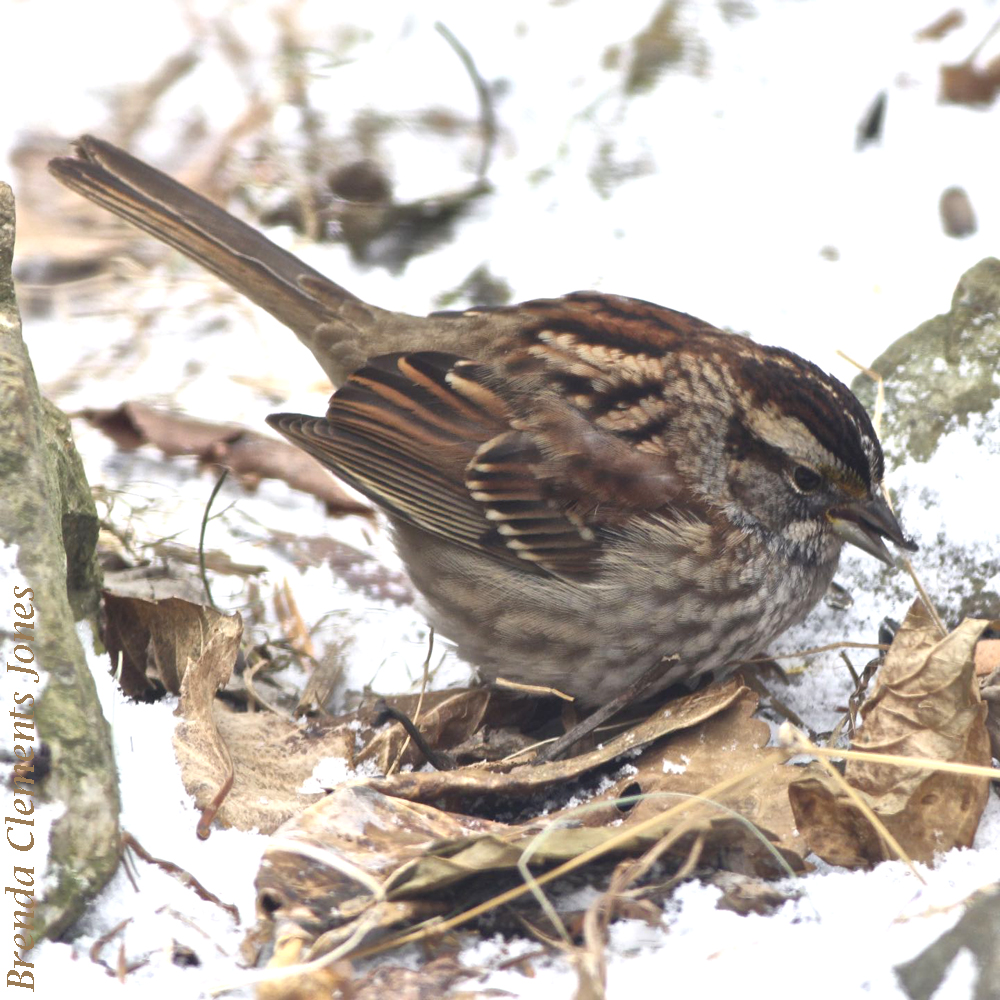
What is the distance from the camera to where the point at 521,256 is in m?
5.40

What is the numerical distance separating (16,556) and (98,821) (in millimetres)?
519

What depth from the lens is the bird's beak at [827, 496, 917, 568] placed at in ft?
11.1

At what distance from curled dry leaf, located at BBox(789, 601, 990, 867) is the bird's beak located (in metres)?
0.69

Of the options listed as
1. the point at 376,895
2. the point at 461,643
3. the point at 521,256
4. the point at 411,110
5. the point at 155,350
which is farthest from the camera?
the point at 411,110

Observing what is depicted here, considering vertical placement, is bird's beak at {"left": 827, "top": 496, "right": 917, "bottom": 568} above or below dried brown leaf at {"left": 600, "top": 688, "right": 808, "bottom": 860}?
above

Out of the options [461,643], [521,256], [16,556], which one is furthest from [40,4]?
[16,556]

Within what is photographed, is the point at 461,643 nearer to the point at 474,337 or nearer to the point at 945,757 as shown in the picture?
the point at 474,337

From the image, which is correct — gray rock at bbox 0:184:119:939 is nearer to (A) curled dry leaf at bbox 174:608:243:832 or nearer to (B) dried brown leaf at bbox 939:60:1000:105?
(A) curled dry leaf at bbox 174:608:243:832

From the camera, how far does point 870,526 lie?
11.2 ft

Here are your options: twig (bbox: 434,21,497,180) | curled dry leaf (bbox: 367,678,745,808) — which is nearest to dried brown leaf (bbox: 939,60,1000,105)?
twig (bbox: 434,21,497,180)

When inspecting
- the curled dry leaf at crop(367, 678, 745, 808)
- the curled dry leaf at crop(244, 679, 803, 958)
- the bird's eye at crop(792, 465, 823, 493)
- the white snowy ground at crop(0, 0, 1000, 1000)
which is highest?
the white snowy ground at crop(0, 0, 1000, 1000)

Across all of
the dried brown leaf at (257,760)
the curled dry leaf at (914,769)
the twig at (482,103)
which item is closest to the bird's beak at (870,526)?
the curled dry leaf at (914,769)

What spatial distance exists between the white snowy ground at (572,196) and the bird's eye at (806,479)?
0.34m

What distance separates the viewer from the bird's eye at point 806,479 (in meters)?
3.45
